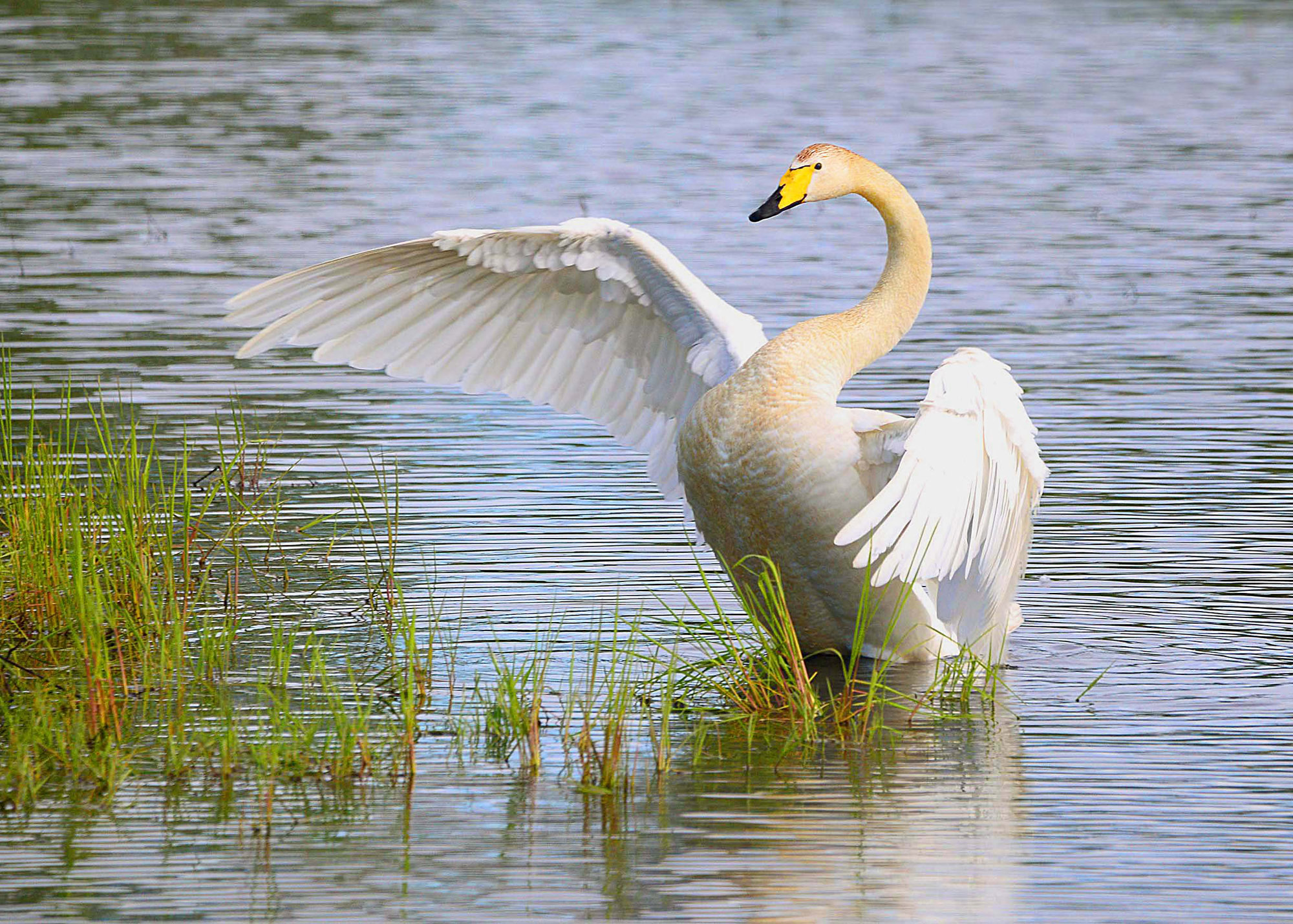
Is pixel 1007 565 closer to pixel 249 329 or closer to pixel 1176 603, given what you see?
pixel 1176 603

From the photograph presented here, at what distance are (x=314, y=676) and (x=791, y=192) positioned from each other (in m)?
2.25

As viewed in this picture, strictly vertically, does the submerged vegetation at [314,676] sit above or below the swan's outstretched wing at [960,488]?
below

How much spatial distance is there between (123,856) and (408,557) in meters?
3.24

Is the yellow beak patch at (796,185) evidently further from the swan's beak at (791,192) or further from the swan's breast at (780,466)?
the swan's breast at (780,466)

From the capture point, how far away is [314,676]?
6961 mm

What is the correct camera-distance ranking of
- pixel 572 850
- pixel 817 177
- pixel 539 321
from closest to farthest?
pixel 572 850 → pixel 817 177 → pixel 539 321

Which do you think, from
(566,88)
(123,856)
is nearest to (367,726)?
(123,856)

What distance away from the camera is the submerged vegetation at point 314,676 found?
5.91 metres

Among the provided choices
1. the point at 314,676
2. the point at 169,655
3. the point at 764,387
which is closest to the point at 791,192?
the point at 764,387

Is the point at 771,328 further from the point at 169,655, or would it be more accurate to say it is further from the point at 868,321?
the point at 169,655

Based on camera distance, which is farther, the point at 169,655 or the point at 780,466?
the point at 780,466

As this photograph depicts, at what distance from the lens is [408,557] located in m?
8.41

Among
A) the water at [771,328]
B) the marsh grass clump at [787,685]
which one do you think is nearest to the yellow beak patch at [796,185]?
the marsh grass clump at [787,685]

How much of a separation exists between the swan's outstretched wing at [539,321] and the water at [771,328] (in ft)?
2.21
